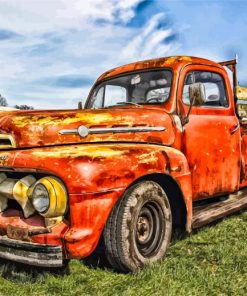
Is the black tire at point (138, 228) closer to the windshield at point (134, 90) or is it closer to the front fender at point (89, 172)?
the front fender at point (89, 172)

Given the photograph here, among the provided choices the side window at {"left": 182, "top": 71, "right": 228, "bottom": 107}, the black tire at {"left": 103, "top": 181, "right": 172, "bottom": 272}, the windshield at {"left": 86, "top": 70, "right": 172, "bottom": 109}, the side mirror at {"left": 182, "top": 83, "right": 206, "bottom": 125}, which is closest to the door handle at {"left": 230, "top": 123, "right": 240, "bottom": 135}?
the side window at {"left": 182, "top": 71, "right": 228, "bottom": 107}

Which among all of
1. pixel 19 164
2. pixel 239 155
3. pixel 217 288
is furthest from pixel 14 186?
pixel 239 155

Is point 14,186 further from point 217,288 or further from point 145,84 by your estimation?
point 145,84

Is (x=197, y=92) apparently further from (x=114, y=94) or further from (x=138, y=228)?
(x=138, y=228)

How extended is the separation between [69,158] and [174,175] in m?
1.04

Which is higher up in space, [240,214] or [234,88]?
[234,88]

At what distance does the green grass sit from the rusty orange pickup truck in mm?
145

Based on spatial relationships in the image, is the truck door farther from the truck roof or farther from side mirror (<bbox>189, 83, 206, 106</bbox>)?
side mirror (<bbox>189, 83, 206, 106</bbox>)

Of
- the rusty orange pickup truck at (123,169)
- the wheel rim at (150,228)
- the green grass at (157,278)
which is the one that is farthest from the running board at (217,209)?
the wheel rim at (150,228)

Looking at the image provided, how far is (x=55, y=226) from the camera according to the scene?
2.99 m

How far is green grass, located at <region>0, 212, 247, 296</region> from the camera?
9.90 ft

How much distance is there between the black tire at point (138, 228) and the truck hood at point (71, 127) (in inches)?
19.5

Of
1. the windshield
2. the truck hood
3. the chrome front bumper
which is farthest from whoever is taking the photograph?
the windshield

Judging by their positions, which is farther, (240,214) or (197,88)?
(240,214)
